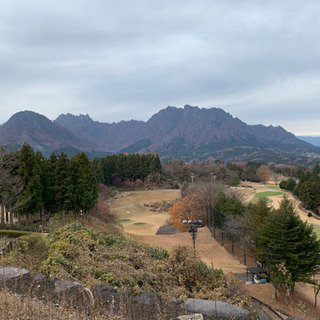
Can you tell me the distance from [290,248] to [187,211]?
18.7m

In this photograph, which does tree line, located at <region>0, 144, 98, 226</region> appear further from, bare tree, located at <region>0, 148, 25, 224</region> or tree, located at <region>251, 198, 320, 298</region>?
tree, located at <region>251, 198, 320, 298</region>

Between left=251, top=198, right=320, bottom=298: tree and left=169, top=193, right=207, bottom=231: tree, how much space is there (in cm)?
1732

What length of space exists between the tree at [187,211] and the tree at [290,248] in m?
17.3

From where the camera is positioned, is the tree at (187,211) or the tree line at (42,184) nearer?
the tree line at (42,184)

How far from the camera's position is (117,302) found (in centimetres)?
631

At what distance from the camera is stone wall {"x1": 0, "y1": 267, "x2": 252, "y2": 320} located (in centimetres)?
554

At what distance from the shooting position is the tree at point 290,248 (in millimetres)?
13773

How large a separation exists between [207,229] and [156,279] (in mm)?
20520

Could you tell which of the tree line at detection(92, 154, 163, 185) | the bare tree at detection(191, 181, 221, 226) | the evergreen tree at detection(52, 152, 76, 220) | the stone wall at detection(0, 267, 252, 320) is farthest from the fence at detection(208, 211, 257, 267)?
the tree line at detection(92, 154, 163, 185)

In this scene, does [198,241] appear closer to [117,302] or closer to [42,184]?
[42,184]

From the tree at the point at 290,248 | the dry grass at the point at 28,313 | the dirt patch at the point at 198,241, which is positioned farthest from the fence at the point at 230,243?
the dry grass at the point at 28,313

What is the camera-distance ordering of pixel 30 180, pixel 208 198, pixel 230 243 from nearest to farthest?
pixel 30 180 → pixel 230 243 → pixel 208 198

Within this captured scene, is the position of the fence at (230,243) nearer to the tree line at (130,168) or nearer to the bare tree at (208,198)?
the bare tree at (208,198)

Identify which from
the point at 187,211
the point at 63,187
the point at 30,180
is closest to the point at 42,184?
the point at 63,187
